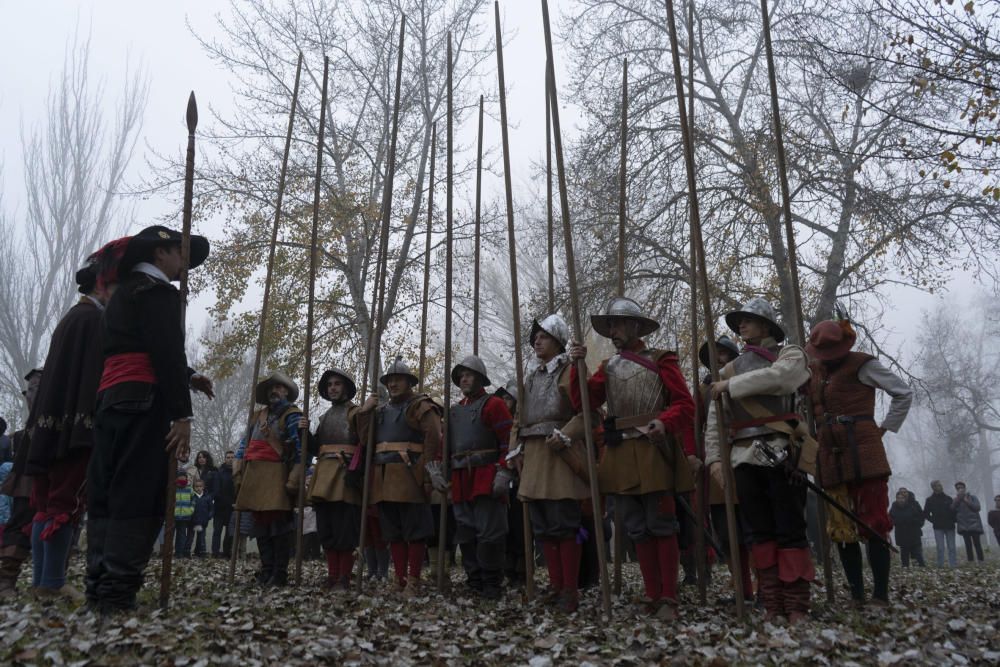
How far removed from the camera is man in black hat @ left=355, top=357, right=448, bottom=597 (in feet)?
24.1

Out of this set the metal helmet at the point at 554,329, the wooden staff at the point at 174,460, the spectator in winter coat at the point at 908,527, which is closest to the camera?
the wooden staff at the point at 174,460

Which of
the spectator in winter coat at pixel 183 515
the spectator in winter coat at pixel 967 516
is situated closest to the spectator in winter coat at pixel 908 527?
the spectator in winter coat at pixel 967 516

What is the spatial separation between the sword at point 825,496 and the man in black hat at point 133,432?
336 cm

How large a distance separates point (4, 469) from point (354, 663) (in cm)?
739

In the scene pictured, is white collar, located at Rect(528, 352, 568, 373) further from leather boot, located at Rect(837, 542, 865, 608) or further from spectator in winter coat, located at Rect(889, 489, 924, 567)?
spectator in winter coat, located at Rect(889, 489, 924, 567)

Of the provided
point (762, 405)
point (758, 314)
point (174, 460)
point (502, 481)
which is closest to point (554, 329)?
point (502, 481)

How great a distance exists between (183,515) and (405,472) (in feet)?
26.6

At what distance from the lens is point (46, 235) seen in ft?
96.6

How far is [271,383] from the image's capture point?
8.20 metres

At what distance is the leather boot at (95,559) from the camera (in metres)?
4.60

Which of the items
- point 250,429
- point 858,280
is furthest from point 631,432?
point 858,280

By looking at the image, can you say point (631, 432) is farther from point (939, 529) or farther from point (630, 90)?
point (939, 529)

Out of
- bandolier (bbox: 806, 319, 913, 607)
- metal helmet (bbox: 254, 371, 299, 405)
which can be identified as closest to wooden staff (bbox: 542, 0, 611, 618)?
bandolier (bbox: 806, 319, 913, 607)

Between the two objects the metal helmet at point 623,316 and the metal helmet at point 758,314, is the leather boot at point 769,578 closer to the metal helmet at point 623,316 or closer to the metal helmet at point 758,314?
the metal helmet at point 758,314
